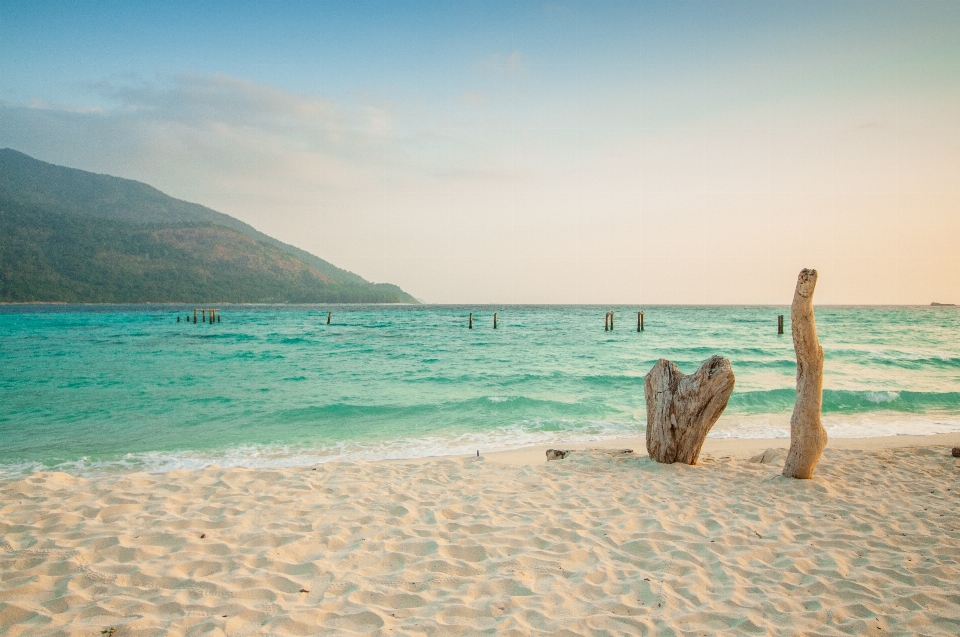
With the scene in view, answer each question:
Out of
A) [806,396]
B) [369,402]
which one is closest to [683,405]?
[806,396]

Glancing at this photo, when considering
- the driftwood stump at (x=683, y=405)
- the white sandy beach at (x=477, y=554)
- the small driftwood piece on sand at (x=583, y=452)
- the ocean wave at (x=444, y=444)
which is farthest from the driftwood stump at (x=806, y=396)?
the ocean wave at (x=444, y=444)

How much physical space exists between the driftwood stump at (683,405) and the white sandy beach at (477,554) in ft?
2.45

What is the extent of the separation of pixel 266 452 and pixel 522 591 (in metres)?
7.09

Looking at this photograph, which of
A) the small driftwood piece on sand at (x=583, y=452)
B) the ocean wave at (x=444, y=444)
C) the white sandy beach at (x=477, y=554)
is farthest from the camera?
the ocean wave at (x=444, y=444)

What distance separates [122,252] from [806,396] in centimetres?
14117

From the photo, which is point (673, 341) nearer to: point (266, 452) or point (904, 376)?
point (904, 376)

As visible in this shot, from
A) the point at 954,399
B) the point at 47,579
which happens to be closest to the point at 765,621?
the point at 47,579

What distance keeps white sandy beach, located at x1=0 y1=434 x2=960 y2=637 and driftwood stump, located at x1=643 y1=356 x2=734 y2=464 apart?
0.75 meters

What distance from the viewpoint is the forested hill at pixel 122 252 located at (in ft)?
338

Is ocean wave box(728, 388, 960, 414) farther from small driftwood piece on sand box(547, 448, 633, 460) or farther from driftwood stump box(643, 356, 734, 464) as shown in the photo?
driftwood stump box(643, 356, 734, 464)

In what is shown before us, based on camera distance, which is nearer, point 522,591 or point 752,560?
point 522,591

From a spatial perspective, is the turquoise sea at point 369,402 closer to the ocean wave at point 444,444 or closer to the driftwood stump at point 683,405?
the ocean wave at point 444,444

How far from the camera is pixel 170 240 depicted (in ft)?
416

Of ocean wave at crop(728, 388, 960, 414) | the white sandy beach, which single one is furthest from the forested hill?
ocean wave at crop(728, 388, 960, 414)
